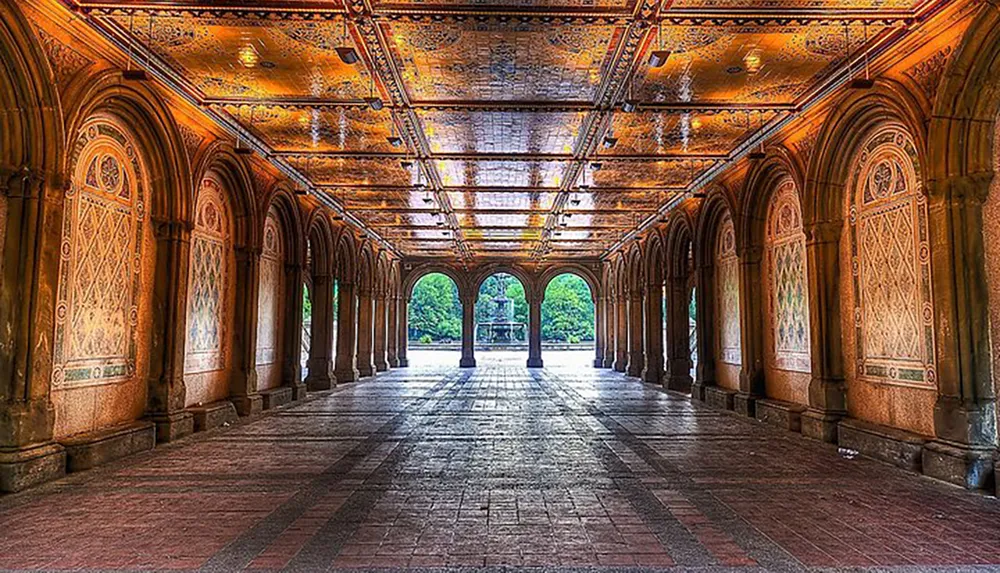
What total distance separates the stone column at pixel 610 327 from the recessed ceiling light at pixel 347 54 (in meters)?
18.9

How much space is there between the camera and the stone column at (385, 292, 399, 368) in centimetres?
2458

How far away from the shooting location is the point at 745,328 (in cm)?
1113

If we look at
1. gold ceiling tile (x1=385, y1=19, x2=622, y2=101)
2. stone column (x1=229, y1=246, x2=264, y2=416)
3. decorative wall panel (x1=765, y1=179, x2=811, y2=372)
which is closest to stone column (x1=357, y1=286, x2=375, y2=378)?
stone column (x1=229, y1=246, x2=264, y2=416)

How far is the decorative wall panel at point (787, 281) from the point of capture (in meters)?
9.62

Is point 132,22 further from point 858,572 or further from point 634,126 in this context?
point 858,572

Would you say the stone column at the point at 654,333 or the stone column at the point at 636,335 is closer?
the stone column at the point at 654,333

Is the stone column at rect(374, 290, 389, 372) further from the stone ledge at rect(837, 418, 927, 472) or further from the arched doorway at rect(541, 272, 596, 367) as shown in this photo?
the arched doorway at rect(541, 272, 596, 367)

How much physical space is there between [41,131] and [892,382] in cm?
972

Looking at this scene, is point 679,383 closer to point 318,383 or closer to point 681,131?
point 681,131

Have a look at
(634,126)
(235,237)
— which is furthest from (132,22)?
(634,126)

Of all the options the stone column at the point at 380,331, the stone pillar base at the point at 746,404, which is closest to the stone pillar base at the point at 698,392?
the stone pillar base at the point at 746,404

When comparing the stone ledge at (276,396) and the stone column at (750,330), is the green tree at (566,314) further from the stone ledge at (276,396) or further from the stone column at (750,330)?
the stone column at (750,330)

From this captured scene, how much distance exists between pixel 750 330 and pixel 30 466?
10.3 metres

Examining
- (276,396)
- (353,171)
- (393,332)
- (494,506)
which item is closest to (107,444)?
(494,506)
